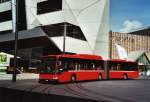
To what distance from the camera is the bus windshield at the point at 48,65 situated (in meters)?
33.0

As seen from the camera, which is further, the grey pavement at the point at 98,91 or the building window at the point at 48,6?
the building window at the point at 48,6

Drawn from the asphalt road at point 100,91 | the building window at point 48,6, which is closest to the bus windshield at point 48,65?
the asphalt road at point 100,91

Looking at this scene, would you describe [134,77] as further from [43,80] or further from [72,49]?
[72,49]

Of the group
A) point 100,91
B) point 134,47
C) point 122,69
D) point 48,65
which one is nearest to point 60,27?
point 122,69

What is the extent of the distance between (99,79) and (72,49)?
30894mm

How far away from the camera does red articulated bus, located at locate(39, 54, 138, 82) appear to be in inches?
1299

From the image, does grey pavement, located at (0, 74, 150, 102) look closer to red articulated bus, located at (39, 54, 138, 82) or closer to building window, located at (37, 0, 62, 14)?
red articulated bus, located at (39, 54, 138, 82)

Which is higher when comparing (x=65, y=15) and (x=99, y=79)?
(x=65, y=15)

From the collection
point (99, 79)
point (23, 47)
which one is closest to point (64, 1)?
point (23, 47)

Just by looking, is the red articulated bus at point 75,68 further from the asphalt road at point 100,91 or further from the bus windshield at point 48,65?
the asphalt road at point 100,91

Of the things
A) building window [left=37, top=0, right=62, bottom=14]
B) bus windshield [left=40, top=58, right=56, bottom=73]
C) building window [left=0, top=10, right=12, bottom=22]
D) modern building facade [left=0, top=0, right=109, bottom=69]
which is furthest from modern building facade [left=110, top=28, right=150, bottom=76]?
bus windshield [left=40, top=58, right=56, bottom=73]

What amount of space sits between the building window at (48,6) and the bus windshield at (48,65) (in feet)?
123

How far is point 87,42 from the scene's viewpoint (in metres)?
74.4

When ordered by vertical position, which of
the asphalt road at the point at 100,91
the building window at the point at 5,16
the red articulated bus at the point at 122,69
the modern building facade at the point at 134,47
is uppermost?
the building window at the point at 5,16
